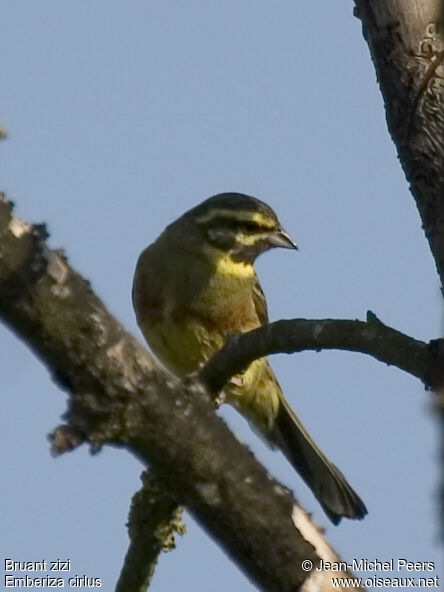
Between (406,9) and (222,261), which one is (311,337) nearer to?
(406,9)

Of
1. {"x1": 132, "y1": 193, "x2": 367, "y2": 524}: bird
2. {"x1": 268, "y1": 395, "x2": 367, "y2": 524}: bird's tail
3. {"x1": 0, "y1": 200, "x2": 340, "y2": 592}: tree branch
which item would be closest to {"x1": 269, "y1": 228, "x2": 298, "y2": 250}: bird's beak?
{"x1": 132, "y1": 193, "x2": 367, "y2": 524}: bird

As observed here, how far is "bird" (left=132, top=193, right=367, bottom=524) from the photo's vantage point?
676cm

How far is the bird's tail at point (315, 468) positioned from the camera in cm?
612

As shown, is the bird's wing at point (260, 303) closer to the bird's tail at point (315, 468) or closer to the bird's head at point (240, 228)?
the bird's head at point (240, 228)

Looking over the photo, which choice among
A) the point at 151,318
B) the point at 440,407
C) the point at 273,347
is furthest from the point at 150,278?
the point at 440,407

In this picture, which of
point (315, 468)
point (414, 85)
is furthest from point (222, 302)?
point (414, 85)

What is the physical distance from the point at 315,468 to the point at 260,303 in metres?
1.26

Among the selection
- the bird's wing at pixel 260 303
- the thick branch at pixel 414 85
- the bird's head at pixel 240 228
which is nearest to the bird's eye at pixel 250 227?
the bird's head at pixel 240 228

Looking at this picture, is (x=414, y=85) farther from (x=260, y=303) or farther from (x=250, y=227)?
(x=260, y=303)

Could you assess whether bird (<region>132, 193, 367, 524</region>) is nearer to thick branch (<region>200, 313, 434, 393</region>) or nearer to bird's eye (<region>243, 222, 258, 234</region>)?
bird's eye (<region>243, 222, 258, 234</region>)

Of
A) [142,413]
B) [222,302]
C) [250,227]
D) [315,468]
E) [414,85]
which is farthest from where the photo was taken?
[250,227]

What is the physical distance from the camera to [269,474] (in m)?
3.46

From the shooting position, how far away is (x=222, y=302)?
6930 millimetres

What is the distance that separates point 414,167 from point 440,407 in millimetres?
1635
